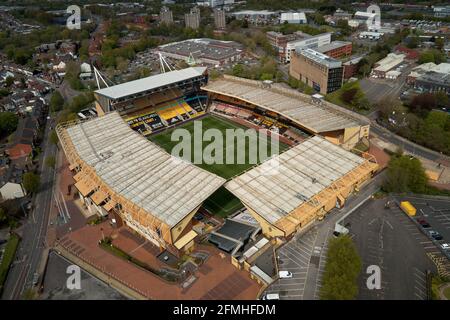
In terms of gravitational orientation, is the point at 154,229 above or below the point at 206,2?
below

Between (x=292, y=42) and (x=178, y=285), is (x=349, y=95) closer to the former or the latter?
(x=292, y=42)

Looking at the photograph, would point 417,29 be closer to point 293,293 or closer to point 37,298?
point 293,293

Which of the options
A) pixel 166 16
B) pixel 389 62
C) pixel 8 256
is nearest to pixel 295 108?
pixel 389 62

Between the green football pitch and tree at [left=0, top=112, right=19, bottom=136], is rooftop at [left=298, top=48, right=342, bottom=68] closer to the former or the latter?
the green football pitch

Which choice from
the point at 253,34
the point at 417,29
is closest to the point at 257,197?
the point at 253,34

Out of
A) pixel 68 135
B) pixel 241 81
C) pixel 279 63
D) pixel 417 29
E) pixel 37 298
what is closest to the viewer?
pixel 37 298
